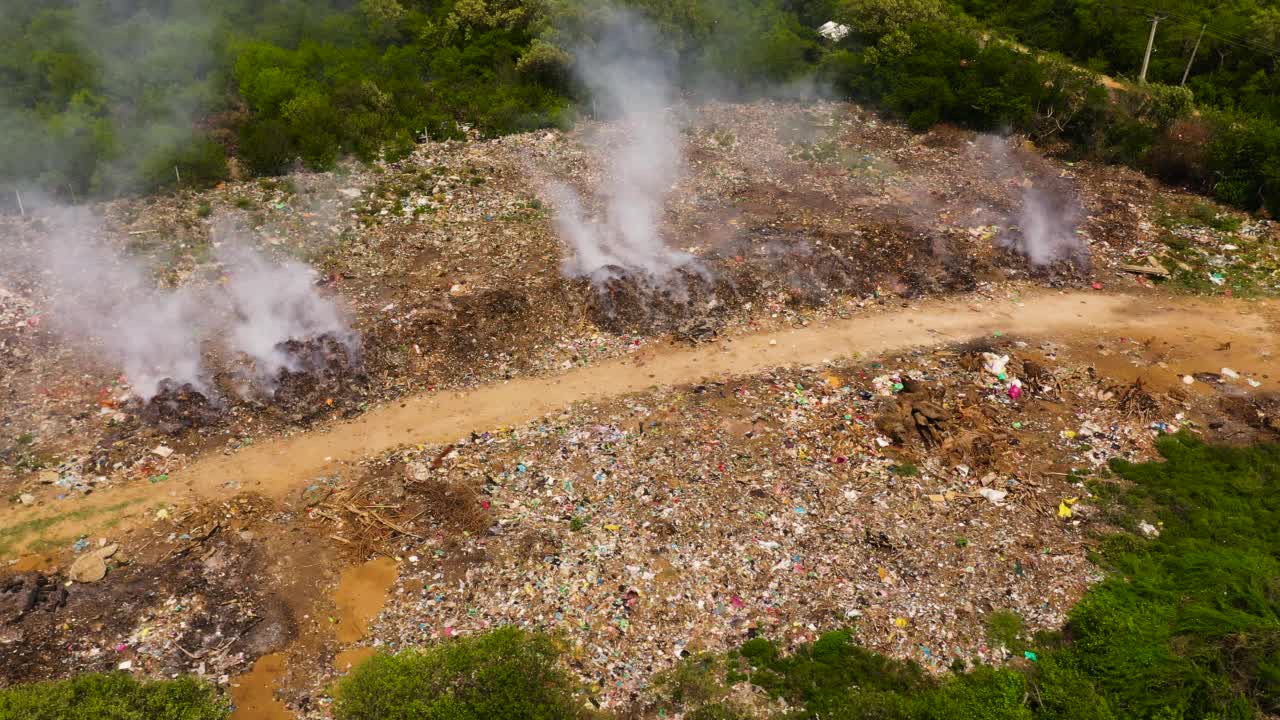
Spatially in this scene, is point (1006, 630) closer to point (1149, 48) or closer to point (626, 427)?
point (626, 427)

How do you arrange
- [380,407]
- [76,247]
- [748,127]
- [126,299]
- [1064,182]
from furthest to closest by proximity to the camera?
1. [748,127]
2. [1064,182]
3. [76,247]
4. [126,299]
5. [380,407]

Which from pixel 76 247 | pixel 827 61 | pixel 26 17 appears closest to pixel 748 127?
pixel 827 61

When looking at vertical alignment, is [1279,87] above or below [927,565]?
above

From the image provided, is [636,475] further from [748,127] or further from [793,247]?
[748,127]

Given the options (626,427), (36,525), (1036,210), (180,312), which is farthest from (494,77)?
(36,525)

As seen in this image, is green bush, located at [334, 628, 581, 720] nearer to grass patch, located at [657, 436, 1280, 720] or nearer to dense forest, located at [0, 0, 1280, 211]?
grass patch, located at [657, 436, 1280, 720]
